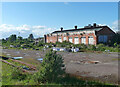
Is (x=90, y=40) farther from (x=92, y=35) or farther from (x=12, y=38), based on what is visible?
(x=12, y=38)

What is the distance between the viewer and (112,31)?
3047 cm

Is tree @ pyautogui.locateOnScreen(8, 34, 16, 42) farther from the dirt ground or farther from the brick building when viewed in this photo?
the dirt ground

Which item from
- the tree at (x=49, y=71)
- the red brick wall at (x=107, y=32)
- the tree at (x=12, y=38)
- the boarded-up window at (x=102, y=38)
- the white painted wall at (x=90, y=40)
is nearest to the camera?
the tree at (x=49, y=71)

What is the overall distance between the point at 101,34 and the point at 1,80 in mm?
25522

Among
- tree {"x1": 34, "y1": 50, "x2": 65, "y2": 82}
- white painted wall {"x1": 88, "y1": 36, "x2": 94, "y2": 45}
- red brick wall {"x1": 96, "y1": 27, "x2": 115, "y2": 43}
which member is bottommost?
tree {"x1": 34, "y1": 50, "x2": 65, "y2": 82}

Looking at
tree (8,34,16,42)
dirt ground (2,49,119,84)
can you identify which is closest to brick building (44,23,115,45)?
dirt ground (2,49,119,84)

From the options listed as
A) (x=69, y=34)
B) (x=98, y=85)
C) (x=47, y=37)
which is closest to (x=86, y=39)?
(x=69, y=34)

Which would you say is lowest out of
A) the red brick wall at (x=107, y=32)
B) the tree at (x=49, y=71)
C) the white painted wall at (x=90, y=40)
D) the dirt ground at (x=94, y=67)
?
the dirt ground at (x=94, y=67)

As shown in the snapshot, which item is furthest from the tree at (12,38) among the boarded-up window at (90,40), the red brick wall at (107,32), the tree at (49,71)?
the tree at (49,71)

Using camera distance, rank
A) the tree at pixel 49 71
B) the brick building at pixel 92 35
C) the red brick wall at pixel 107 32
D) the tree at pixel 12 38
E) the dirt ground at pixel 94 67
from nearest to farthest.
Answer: the tree at pixel 49 71
the dirt ground at pixel 94 67
the brick building at pixel 92 35
the red brick wall at pixel 107 32
the tree at pixel 12 38

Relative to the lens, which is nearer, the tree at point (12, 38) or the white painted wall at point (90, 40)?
the white painted wall at point (90, 40)

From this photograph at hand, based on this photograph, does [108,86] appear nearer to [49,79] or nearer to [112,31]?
[49,79]

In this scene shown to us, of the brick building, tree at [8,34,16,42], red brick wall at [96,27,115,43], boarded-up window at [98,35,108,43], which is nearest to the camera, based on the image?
the brick building

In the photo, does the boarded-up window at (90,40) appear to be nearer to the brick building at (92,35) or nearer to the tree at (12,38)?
the brick building at (92,35)
